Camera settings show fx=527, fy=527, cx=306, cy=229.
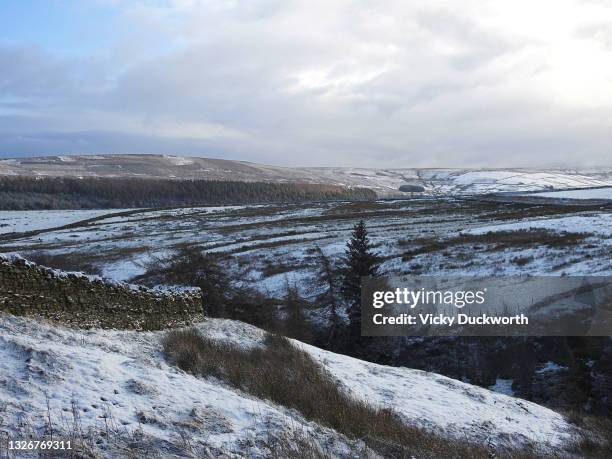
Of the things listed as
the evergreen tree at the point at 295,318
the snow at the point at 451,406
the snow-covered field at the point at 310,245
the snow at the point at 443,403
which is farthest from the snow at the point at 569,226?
the snow at the point at 443,403

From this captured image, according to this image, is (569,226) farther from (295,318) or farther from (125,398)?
(125,398)

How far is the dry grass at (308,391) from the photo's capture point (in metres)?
9.39

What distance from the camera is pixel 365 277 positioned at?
28.5 metres

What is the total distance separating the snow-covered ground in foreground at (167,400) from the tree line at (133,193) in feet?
335

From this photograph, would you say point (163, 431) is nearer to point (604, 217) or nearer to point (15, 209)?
point (604, 217)

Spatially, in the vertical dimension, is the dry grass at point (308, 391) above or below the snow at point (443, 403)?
above

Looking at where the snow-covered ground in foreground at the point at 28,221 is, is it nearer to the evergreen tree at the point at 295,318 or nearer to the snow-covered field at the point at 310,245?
the snow-covered field at the point at 310,245

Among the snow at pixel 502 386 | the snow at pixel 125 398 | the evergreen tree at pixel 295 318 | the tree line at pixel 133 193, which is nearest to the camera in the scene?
the snow at pixel 125 398

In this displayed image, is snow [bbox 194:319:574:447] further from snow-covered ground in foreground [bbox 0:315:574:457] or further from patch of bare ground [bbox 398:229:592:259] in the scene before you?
patch of bare ground [bbox 398:229:592:259]

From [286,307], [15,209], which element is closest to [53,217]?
[15,209]

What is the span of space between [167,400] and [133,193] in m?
130

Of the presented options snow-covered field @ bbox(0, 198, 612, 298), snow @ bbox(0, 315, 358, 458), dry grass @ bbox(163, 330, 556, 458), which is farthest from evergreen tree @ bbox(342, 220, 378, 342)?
snow @ bbox(0, 315, 358, 458)

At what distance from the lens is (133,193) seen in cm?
13212

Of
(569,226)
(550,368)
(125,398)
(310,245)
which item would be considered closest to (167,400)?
(125,398)
